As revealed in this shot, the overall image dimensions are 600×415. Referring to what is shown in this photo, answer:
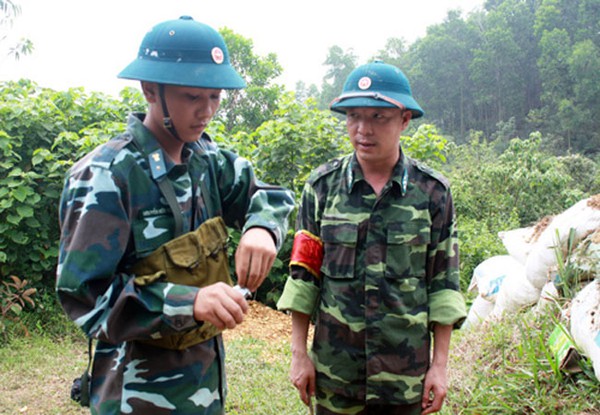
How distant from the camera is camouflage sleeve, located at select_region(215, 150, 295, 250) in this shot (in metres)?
1.60

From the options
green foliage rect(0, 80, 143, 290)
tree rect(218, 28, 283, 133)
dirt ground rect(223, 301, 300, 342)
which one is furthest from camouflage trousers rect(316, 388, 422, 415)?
tree rect(218, 28, 283, 133)

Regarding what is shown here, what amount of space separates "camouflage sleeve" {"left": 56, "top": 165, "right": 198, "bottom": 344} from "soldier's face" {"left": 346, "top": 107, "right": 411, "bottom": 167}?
911 mm

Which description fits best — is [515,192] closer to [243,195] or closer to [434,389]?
[434,389]

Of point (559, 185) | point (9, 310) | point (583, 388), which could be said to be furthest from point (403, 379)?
point (559, 185)

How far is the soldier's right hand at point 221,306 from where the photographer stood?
1217 mm

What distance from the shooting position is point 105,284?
132cm

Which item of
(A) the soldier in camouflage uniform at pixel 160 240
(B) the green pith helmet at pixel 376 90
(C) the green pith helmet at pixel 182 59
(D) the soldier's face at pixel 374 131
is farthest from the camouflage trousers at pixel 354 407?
(C) the green pith helmet at pixel 182 59

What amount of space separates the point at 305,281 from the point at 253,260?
0.66 m

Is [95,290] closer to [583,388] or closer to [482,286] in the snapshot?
[583,388]

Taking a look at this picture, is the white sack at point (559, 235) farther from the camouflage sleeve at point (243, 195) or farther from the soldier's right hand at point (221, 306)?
the soldier's right hand at point (221, 306)

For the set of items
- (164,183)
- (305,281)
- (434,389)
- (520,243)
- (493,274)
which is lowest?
(493,274)

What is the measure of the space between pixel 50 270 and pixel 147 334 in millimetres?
4345

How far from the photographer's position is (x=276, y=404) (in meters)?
3.36

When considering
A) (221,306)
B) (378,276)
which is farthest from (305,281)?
(221,306)
